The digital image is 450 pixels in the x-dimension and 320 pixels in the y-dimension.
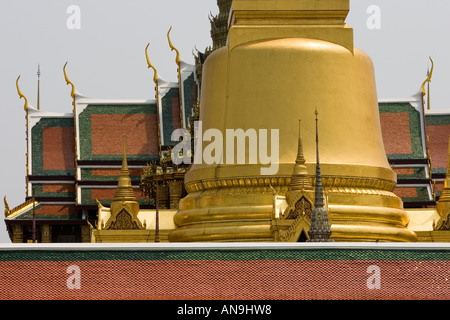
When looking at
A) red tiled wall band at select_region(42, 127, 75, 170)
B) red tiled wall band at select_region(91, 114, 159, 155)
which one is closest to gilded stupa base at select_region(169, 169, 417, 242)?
red tiled wall band at select_region(91, 114, 159, 155)

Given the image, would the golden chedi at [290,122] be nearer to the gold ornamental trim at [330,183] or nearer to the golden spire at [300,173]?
the gold ornamental trim at [330,183]

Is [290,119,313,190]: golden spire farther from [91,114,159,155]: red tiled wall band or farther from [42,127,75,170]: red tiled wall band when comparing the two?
[42,127,75,170]: red tiled wall band

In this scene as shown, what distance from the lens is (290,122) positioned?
23.8m

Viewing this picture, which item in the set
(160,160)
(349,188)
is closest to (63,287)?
(349,188)

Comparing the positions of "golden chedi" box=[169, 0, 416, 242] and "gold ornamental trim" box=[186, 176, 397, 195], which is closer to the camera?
"golden chedi" box=[169, 0, 416, 242]

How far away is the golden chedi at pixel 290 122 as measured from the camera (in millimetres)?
23219

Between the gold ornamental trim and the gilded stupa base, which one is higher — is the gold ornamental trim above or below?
above

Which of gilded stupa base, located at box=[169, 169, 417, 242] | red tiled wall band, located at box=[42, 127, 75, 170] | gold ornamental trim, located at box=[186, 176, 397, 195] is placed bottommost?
gilded stupa base, located at box=[169, 169, 417, 242]

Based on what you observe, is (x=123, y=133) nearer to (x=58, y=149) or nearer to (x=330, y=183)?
(x=58, y=149)

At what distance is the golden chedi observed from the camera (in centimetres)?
2322

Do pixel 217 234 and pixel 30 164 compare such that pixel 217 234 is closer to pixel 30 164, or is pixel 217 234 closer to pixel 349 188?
pixel 349 188

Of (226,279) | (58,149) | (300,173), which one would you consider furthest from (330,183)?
(58,149)

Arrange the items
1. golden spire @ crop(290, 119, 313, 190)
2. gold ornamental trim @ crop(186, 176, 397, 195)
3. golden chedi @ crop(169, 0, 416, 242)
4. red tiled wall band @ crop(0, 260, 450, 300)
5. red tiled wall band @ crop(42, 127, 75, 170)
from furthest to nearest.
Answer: red tiled wall band @ crop(42, 127, 75, 170) < gold ornamental trim @ crop(186, 176, 397, 195) < golden chedi @ crop(169, 0, 416, 242) < golden spire @ crop(290, 119, 313, 190) < red tiled wall band @ crop(0, 260, 450, 300)

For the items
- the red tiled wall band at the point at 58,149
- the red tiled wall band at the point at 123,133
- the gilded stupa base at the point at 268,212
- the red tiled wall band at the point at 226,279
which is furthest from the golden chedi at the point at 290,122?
the red tiled wall band at the point at 58,149
